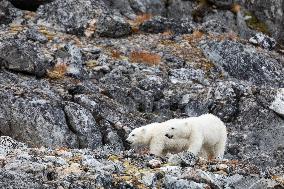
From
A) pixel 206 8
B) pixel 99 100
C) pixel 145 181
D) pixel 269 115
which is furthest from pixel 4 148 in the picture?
pixel 206 8

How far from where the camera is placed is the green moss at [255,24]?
123ft

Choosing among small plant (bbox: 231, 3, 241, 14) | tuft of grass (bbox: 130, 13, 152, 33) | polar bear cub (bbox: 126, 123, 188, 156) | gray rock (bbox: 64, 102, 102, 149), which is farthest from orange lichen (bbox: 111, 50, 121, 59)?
polar bear cub (bbox: 126, 123, 188, 156)

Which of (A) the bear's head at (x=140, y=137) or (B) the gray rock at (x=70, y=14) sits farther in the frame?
(B) the gray rock at (x=70, y=14)

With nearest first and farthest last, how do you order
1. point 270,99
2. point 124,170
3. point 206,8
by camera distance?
1. point 124,170
2. point 270,99
3. point 206,8

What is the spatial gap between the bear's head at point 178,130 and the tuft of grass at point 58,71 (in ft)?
33.4

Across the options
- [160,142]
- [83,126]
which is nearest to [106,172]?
[160,142]

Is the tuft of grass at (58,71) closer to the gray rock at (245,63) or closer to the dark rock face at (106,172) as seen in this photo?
the gray rock at (245,63)

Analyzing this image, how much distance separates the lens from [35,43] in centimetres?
2858

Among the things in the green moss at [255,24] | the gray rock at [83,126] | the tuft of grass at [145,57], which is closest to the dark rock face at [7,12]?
the tuft of grass at [145,57]

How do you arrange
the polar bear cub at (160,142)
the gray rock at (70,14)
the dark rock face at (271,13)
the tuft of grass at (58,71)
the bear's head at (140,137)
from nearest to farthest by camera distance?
1. the polar bear cub at (160,142)
2. the bear's head at (140,137)
3. the tuft of grass at (58,71)
4. the gray rock at (70,14)
5. the dark rock face at (271,13)

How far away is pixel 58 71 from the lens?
25500 millimetres

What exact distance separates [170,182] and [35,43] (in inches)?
740

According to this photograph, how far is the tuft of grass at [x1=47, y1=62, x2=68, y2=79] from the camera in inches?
969

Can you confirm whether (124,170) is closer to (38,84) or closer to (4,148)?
(4,148)
